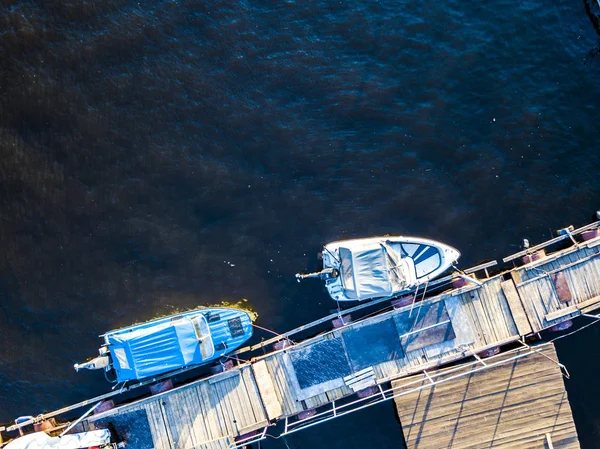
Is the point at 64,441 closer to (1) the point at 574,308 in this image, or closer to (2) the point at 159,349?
(2) the point at 159,349

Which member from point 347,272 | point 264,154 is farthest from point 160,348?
point 264,154

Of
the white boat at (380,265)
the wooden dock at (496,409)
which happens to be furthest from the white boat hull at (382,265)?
the wooden dock at (496,409)

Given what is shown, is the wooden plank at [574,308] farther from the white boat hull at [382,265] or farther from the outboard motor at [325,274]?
the outboard motor at [325,274]

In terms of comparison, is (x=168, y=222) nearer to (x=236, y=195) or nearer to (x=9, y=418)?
(x=236, y=195)

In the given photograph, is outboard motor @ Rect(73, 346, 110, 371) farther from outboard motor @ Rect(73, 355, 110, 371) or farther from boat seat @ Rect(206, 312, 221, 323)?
boat seat @ Rect(206, 312, 221, 323)

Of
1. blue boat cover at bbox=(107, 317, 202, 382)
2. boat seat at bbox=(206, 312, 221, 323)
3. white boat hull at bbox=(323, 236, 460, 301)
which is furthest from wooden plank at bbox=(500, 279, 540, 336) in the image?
blue boat cover at bbox=(107, 317, 202, 382)
